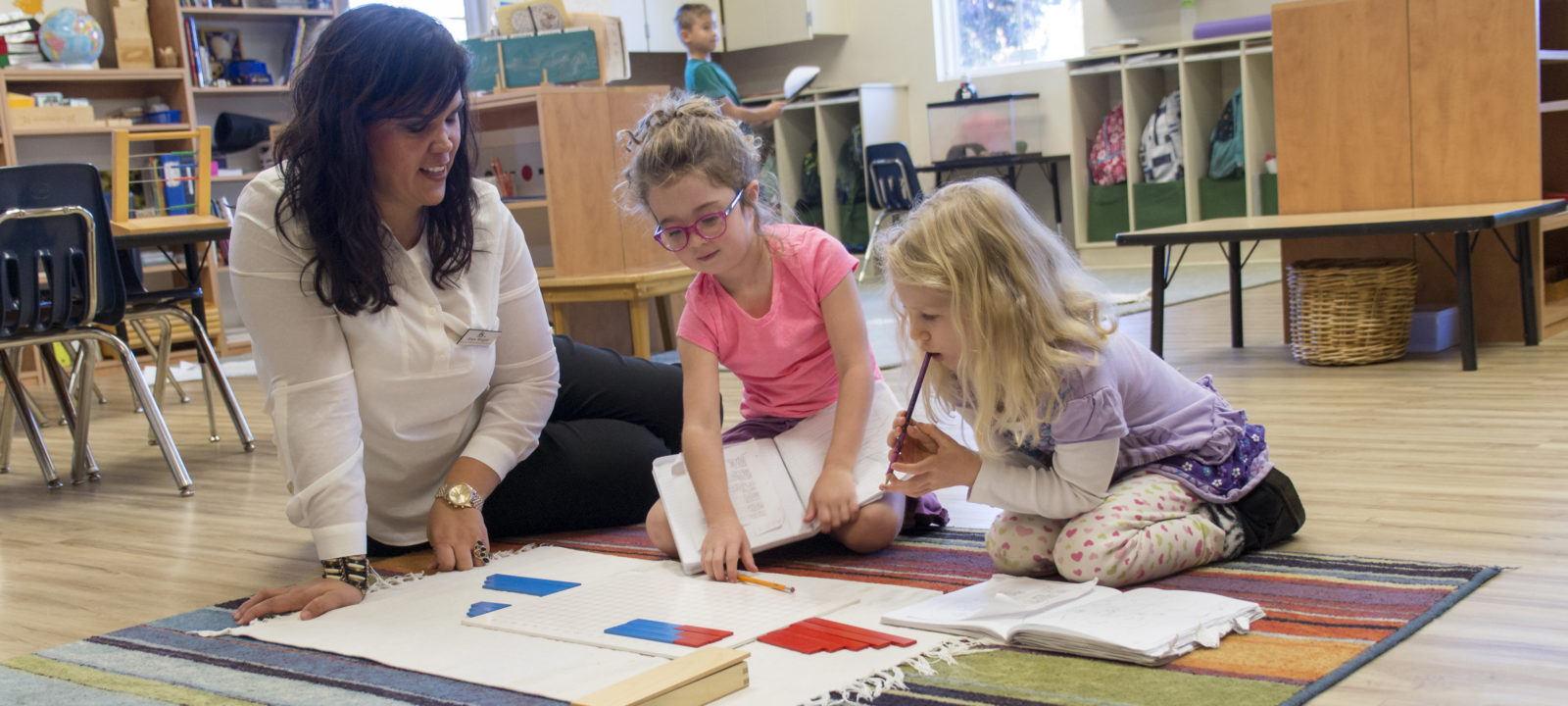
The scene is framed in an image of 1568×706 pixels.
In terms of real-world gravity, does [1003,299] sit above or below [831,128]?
below

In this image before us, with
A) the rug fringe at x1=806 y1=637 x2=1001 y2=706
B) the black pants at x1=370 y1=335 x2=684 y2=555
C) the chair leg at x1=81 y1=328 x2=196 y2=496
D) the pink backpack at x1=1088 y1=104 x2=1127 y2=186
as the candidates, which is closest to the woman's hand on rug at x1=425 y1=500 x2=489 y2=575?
the black pants at x1=370 y1=335 x2=684 y2=555

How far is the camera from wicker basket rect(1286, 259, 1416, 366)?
315 centimetres

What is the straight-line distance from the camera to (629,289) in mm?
3910

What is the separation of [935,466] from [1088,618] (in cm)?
27

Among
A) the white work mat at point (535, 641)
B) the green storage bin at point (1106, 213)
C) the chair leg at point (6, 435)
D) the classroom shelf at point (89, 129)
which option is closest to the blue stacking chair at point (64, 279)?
the chair leg at point (6, 435)

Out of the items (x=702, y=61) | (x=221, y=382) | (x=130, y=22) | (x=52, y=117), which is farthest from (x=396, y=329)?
(x=130, y=22)

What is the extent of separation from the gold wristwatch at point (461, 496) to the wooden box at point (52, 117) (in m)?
4.16

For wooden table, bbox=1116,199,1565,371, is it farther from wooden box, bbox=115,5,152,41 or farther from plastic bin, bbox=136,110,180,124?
wooden box, bbox=115,5,152,41

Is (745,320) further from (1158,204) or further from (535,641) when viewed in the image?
(1158,204)

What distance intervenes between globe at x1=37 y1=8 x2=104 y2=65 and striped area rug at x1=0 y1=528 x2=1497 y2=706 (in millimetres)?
4313

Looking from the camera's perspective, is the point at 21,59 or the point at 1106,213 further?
the point at 1106,213

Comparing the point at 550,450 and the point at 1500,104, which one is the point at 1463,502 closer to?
the point at 550,450

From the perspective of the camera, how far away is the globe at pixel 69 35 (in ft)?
17.0

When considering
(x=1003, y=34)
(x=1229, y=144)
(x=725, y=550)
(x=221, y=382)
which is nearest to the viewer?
(x=725, y=550)
